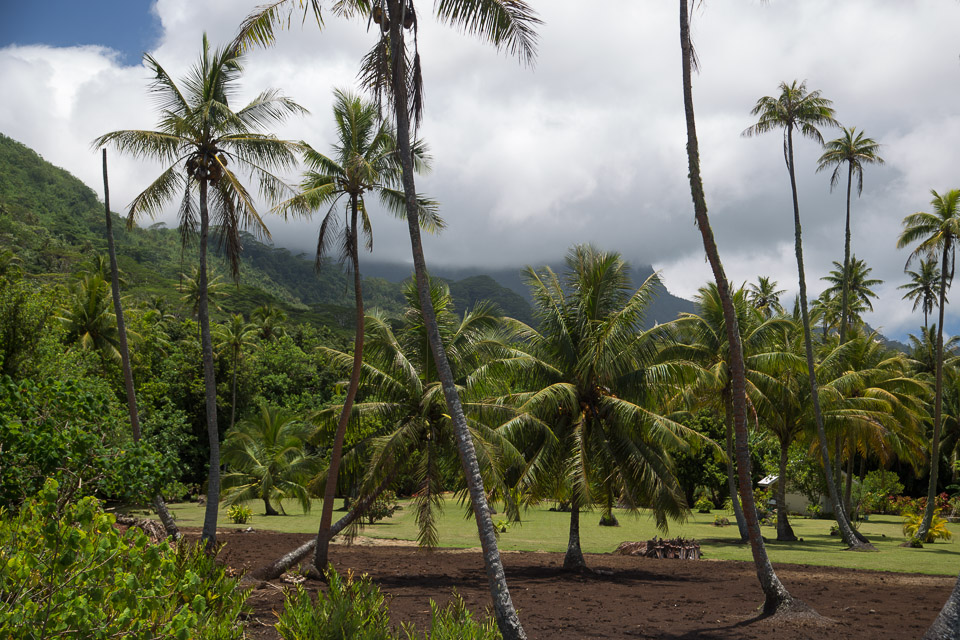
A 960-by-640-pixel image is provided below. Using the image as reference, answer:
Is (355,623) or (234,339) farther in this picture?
(234,339)

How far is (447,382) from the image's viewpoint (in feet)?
30.4

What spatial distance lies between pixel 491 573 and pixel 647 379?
9.72m

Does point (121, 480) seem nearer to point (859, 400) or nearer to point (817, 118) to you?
point (817, 118)

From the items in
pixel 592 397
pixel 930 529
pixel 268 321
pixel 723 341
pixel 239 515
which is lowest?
pixel 239 515

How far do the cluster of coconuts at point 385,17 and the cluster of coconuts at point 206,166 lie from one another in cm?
633

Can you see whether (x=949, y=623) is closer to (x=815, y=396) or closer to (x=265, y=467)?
(x=815, y=396)

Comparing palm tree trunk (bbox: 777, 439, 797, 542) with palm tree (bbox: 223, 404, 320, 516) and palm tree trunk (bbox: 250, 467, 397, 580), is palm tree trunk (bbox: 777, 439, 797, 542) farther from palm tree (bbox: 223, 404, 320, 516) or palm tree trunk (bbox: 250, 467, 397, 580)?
palm tree (bbox: 223, 404, 320, 516)

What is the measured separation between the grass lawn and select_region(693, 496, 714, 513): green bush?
1.41m

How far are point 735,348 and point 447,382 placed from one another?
4.77 m

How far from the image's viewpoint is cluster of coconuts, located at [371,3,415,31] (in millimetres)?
9922

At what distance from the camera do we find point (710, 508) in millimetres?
40406

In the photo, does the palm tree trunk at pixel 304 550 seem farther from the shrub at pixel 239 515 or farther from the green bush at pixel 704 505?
the green bush at pixel 704 505

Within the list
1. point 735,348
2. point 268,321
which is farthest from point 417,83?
point 268,321

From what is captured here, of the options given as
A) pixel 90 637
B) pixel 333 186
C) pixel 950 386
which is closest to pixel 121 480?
pixel 90 637
